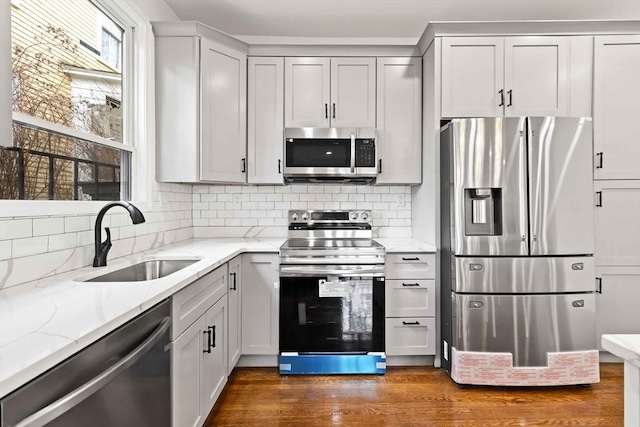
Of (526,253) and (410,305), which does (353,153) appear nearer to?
(410,305)

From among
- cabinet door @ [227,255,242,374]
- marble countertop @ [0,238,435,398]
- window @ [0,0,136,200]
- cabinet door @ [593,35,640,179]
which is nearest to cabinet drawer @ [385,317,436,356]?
cabinet door @ [227,255,242,374]

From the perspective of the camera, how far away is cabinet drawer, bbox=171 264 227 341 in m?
1.47

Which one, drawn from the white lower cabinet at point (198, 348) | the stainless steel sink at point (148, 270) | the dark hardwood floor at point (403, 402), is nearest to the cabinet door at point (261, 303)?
the dark hardwood floor at point (403, 402)

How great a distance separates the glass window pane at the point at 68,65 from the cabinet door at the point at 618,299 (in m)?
3.53

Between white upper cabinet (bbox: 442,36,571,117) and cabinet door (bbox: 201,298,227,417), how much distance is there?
216 centimetres

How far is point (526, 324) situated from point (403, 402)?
37.7 inches

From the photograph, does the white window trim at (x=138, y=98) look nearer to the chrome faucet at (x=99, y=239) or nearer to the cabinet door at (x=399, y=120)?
the chrome faucet at (x=99, y=239)

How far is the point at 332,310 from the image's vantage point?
2547mm

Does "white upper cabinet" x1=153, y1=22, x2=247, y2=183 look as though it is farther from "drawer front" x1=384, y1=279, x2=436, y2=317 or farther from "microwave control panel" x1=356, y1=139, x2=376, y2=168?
"drawer front" x1=384, y1=279, x2=436, y2=317

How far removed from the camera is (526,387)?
2.40 meters

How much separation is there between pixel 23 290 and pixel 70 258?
37 centimetres

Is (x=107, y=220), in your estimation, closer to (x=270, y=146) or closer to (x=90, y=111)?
(x=90, y=111)

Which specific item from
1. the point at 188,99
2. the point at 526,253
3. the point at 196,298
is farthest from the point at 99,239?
the point at 526,253

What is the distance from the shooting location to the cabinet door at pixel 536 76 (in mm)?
2623
